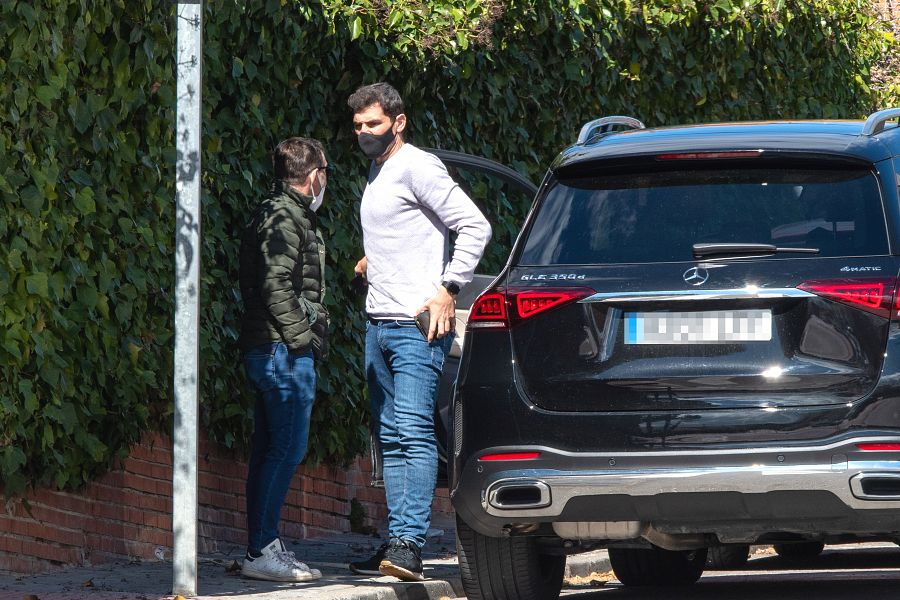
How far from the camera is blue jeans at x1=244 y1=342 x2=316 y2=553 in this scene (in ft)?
24.8

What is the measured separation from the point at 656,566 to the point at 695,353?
8.46 feet

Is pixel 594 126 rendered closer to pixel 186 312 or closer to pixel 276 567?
pixel 186 312

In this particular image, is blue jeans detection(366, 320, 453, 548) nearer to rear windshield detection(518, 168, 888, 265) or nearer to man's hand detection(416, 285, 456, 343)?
man's hand detection(416, 285, 456, 343)

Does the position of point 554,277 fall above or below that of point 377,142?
below

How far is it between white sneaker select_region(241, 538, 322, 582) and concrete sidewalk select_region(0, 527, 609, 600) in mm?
64

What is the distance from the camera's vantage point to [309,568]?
7668 millimetres

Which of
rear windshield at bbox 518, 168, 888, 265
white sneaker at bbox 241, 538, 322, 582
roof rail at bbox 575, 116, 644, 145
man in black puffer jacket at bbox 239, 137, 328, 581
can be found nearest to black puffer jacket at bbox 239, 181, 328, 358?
man in black puffer jacket at bbox 239, 137, 328, 581

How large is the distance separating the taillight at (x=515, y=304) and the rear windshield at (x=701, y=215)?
17 cm

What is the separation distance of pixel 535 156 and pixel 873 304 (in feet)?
18.8

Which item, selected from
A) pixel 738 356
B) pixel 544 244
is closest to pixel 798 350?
pixel 738 356

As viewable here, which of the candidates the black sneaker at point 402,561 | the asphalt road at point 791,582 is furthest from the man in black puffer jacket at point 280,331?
the asphalt road at point 791,582

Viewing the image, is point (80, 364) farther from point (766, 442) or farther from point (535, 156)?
point (535, 156)

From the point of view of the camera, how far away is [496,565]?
639 cm

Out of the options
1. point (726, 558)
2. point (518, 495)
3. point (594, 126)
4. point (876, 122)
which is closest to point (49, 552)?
point (518, 495)
